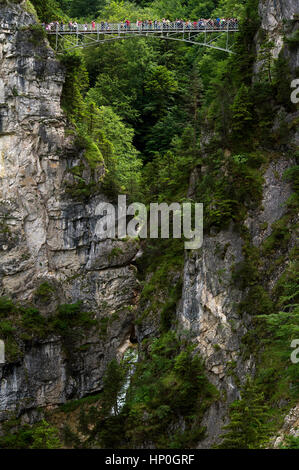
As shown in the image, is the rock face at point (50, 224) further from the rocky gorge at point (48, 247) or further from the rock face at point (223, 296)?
the rock face at point (223, 296)

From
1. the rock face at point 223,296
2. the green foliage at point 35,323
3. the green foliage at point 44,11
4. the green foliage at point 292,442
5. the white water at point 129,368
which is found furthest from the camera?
the green foliage at point 44,11

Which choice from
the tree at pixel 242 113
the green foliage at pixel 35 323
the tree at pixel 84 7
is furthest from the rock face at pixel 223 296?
the tree at pixel 84 7

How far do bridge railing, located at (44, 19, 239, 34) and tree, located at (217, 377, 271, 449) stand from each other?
940 inches

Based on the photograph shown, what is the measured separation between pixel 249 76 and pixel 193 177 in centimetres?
517

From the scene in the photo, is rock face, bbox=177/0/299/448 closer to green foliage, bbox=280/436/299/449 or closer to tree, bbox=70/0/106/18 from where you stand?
green foliage, bbox=280/436/299/449

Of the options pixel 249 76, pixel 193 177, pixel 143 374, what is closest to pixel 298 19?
pixel 249 76

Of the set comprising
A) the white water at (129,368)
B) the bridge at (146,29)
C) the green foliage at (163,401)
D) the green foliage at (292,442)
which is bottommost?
the white water at (129,368)

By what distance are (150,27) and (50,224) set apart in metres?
12.2

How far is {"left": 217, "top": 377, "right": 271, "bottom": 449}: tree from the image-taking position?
1451cm

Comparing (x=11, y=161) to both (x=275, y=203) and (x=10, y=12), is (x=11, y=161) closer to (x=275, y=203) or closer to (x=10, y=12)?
(x=10, y=12)

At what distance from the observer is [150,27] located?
35.2 metres

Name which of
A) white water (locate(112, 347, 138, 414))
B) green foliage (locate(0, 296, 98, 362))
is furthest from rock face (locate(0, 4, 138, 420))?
white water (locate(112, 347, 138, 414))

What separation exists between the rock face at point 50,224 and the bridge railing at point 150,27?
166 cm

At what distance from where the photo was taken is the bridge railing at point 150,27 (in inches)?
1348
